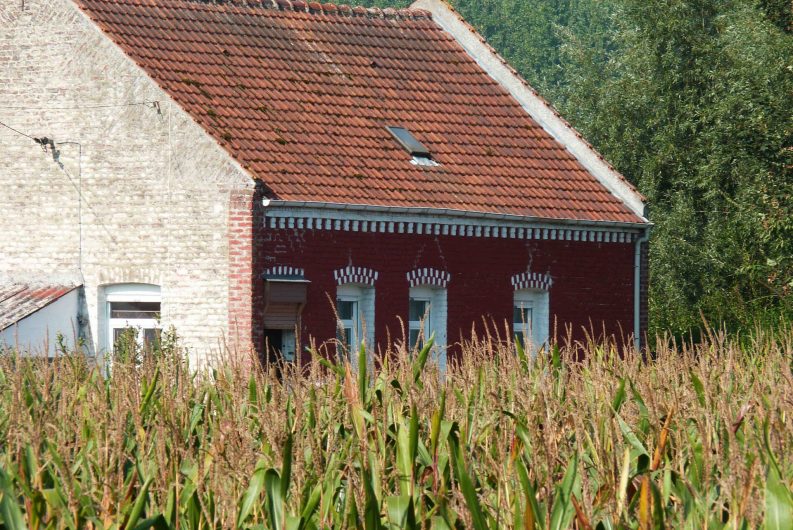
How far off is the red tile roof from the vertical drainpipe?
1.47 ft

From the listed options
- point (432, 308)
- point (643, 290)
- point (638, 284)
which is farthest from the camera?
point (643, 290)

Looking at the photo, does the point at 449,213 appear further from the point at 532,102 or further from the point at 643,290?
the point at 532,102

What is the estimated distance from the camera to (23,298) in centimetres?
2341

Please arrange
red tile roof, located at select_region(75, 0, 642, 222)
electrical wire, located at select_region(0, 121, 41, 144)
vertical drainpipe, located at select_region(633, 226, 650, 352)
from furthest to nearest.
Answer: vertical drainpipe, located at select_region(633, 226, 650, 352)
electrical wire, located at select_region(0, 121, 41, 144)
red tile roof, located at select_region(75, 0, 642, 222)

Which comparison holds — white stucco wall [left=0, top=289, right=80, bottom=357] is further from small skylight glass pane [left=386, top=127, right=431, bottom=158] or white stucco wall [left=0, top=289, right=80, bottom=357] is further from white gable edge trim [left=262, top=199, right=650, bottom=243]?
small skylight glass pane [left=386, top=127, right=431, bottom=158]

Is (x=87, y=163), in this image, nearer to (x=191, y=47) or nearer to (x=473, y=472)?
(x=191, y=47)

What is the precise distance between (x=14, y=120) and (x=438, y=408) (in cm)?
1586

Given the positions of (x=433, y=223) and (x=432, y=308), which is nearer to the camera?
(x=433, y=223)

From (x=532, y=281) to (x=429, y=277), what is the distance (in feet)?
7.33

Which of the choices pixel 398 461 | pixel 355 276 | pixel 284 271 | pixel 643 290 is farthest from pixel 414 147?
pixel 398 461

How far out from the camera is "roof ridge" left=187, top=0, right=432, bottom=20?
26766 millimetres

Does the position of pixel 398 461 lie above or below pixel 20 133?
below

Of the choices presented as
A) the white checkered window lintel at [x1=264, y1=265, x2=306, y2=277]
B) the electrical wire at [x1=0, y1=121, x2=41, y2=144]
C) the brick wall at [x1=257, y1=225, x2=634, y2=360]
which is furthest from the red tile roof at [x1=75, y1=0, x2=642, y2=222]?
the electrical wire at [x1=0, y1=121, x2=41, y2=144]

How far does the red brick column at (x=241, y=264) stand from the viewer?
72.5 ft
